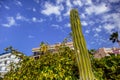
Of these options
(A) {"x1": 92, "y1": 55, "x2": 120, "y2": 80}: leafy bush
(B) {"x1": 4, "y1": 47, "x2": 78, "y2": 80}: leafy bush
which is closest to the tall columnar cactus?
(B) {"x1": 4, "y1": 47, "x2": 78, "y2": 80}: leafy bush

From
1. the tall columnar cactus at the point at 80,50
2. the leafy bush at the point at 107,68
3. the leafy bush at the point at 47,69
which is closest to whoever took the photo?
the tall columnar cactus at the point at 80,50

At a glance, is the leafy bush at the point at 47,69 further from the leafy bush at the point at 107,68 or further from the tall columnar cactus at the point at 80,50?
the leafy bush at the point at 107,68

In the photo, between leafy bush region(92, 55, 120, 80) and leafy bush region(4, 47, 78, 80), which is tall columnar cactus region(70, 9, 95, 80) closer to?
leafy bush region(4, 47, 78, 80)

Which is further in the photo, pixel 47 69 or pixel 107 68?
pixel 107 68

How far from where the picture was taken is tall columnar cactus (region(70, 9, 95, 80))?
21.8 ft

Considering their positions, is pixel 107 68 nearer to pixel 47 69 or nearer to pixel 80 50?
pixel 80 50

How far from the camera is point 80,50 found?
6.87 m

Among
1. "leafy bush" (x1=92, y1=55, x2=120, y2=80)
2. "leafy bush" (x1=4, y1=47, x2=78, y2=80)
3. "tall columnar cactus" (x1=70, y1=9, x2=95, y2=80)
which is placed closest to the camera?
"tall columnar cactus" (x1=70, y1=9, x2=95, y2=80)

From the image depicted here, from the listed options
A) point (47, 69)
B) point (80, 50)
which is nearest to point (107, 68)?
point (80, 50)

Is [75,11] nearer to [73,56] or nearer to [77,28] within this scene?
[77,28]

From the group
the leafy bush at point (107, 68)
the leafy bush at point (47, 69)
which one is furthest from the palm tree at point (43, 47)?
the leafy bush at point (107, 68)

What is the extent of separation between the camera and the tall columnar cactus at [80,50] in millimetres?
6652

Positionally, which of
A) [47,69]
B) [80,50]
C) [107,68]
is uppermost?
[80,50]

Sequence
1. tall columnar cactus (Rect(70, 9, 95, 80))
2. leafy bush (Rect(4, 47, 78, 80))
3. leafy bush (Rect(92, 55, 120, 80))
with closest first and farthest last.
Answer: tall columnar cactus (Rect(70, 9, 95, 80))
leafy bush (Rect(4, 47, 78, 80))
leafy bush (Rect(92, 55, 120, 80))
